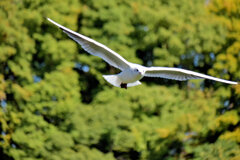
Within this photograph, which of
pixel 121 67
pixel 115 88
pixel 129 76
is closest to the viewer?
pixel 129 76

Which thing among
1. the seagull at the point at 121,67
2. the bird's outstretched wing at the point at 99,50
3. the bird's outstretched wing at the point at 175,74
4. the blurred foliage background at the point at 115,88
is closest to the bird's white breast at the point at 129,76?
the seagull at the point at 121,67

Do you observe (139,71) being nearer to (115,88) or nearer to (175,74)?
(175,74)

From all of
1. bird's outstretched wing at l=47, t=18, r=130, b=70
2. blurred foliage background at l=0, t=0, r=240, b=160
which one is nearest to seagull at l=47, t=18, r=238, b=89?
bird's outstretched wing at l=47, t=18, r=130, b=70

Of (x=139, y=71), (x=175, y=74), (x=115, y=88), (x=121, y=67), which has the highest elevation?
(x=115, y=88)

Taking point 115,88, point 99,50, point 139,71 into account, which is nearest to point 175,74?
point 139,71

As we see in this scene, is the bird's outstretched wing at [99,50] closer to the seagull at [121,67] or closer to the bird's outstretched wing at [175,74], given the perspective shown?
the seagull at [121,67]

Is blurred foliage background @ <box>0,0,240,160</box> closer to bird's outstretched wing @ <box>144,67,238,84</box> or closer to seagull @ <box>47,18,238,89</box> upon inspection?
bird's outstretched wing @ <box>144,67,238,84</box>

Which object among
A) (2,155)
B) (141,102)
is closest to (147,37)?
(141,102)

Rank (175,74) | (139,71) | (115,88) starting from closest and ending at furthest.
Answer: (139,71), (175,74), (115,88)

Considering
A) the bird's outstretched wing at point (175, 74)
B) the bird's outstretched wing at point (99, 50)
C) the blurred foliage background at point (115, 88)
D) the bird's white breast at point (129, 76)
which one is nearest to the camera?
the bird's outstretched wing at point (99, 50)

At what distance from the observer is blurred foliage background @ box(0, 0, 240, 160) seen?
13.6m

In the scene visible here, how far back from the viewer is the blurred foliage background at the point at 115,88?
1357 cm

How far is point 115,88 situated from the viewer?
1476 cm

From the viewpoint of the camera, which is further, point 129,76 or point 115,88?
point 115,88
